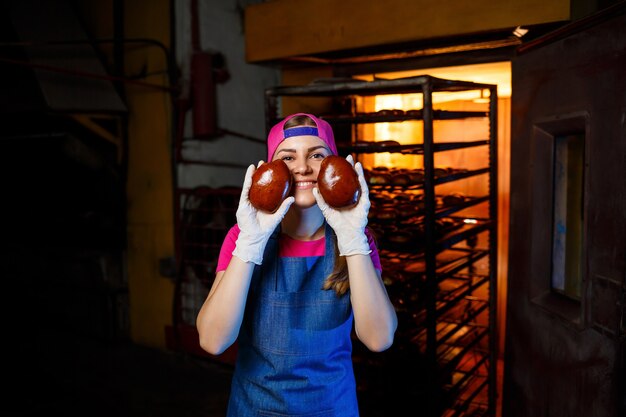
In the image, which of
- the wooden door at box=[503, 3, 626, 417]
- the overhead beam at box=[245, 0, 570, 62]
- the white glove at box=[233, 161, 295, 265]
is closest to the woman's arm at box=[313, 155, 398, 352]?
the white glove at box=[233, 161, 295, 265]

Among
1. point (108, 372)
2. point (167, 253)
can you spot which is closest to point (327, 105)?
point (167, 253)

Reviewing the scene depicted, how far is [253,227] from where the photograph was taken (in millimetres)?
2027

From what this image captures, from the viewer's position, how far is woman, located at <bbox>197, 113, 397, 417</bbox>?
2002mm

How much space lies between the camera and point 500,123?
20.9 ft

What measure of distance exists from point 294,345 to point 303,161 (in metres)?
0.74

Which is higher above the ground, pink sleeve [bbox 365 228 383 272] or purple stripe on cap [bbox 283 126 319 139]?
purple stripe on cap [bbox 283 126 319 139]

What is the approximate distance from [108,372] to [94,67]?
344 centimetres

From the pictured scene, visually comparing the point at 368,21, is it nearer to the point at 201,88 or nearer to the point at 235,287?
the point at 201,88

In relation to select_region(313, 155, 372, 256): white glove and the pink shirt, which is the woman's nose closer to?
select_region(313, 155, 372, 256): white glove

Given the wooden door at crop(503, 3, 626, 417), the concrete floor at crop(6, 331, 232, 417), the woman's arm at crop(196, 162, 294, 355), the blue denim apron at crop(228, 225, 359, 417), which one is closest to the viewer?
the woman's arm at crop(196, 162, 294, 355)

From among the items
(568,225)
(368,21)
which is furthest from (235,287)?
(368,21)

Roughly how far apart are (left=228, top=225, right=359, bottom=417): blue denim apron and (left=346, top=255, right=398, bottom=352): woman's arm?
149mm

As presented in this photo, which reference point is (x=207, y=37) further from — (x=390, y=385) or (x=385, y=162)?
(x=390, y=385)

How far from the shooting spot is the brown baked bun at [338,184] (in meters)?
2.02
